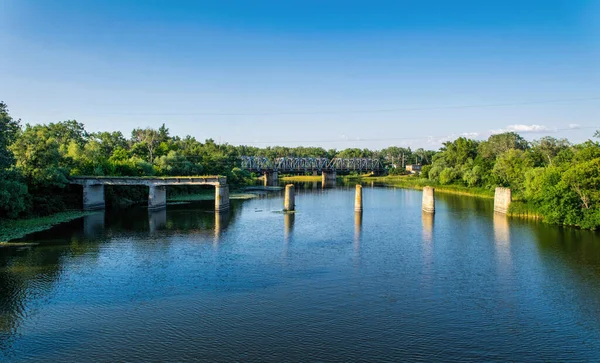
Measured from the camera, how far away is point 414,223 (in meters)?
49.0

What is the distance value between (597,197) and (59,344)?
143 feet

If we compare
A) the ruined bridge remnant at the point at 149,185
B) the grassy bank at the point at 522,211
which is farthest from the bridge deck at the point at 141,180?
the grassy bank at the point at 522,211

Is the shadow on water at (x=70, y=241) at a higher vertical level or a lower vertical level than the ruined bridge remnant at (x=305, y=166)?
lower

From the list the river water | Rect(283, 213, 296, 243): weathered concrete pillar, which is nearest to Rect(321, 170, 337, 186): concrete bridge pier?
Rect(283, 213, 296, 243): weathered concrete pillar

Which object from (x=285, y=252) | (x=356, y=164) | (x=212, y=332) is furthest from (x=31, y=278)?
(x=356, y=164)

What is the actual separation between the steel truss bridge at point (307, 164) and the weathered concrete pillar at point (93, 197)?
7736 centimetres

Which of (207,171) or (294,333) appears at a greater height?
(207,171)

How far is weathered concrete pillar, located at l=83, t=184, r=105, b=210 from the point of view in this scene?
59.2 metres

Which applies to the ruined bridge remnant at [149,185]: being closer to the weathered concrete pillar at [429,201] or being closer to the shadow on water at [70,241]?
the shadow on water at [70,241]

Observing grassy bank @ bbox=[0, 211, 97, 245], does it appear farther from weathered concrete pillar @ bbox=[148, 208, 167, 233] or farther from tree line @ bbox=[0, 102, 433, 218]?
weathered concrete pillar @ bbox=[148, 208, 167, 233]

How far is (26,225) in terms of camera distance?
42.5m

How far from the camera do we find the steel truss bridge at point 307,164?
146 meters

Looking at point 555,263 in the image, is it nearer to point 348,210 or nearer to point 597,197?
point 597,197

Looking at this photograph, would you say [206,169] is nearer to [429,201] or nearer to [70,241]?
[429,201]
